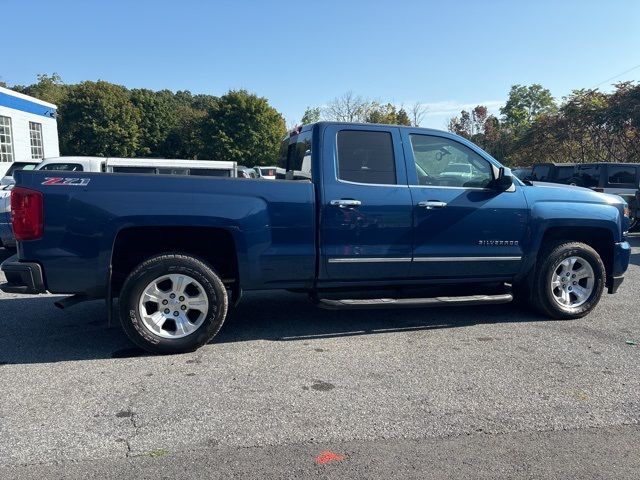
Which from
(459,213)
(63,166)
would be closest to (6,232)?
(63,166)

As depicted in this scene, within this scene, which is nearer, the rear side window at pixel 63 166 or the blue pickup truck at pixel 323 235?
the blue pickup truck at pixel 323 235

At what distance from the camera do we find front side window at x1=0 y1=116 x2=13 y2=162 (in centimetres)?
2295

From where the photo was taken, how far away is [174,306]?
15.7 ft

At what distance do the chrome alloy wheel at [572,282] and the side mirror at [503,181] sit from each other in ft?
3.69

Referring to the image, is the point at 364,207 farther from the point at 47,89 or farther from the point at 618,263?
the point at 47,89

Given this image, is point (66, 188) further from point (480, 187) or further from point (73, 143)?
point (73, 143)

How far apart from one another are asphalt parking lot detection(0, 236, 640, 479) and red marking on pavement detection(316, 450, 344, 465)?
0.01 m

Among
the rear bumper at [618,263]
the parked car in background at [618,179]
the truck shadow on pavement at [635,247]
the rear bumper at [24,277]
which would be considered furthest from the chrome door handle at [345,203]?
the parked car in background at [618,179]

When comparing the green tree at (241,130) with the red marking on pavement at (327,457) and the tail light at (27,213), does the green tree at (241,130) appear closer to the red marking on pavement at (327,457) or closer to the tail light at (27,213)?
the tail light at (27,213)

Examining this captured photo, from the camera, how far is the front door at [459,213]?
5332 mm

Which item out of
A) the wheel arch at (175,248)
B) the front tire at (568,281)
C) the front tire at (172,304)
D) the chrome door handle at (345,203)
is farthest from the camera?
the front tire at (568,281)

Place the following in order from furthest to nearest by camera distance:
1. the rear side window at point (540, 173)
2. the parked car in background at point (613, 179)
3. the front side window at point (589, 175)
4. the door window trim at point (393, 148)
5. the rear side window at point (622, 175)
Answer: the rear side window at point (540, 173), the front side window at point (589, 175), the rear side window at point (622, 175), the parked car in background at point (613, 179), the door window trim at point (393, 148)

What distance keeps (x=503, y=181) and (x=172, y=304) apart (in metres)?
3.50

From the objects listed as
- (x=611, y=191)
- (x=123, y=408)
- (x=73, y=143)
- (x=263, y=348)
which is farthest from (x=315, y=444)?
(x=73, y=143)
